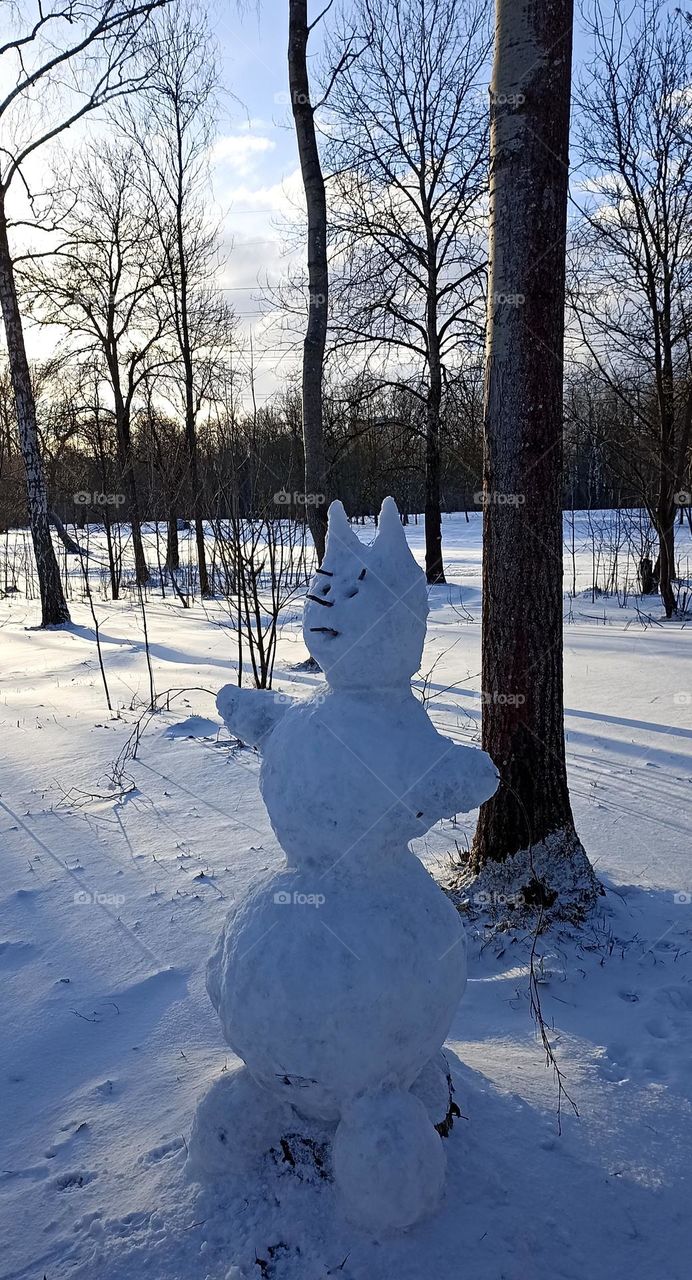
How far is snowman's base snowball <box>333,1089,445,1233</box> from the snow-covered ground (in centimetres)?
10

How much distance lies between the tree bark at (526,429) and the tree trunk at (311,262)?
4.71 m

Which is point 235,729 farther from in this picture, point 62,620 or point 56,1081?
point 62,620

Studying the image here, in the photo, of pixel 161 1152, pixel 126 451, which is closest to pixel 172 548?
pixel 126 451

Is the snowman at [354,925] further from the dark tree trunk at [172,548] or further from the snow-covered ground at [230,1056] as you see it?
the dark tree trunk at [172,548]

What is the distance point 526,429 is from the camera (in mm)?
2963

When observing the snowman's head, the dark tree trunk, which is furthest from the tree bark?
the dark tree trunk

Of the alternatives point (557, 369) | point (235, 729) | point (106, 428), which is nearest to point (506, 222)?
point (557, 369)

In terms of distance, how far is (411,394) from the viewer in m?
14.1

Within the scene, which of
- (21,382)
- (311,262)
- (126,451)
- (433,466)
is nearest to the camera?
(311,262)

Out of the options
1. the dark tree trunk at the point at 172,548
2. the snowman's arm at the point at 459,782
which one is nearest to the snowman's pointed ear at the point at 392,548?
the snowman's arm at the point at 459,782

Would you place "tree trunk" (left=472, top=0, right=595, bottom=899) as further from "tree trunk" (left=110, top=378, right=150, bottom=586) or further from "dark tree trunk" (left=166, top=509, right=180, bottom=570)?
"dark tree trunk" (left=166, top=509, right=180, bottom=570)

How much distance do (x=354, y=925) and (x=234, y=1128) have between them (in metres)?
0.62

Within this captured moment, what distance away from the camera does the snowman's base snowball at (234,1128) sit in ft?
5.74

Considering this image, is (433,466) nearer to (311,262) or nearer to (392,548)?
(311,262)
